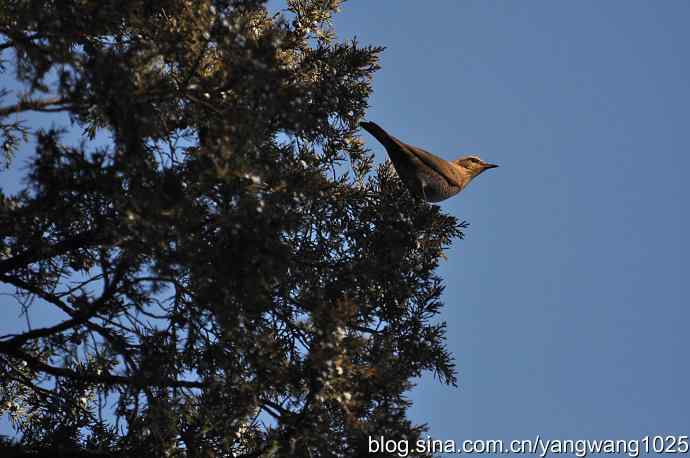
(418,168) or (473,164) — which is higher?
(473,164)

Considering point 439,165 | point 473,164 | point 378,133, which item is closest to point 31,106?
point 378,133

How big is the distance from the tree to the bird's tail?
2.68 ft

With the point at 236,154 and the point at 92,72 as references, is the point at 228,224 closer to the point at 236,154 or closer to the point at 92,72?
the point at 236,154

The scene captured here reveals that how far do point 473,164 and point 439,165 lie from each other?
5.81ft

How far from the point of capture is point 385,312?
18.5ft

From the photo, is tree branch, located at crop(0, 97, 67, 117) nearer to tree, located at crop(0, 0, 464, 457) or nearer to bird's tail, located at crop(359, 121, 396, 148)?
tree, located at crop(0, 0, 464, 457)

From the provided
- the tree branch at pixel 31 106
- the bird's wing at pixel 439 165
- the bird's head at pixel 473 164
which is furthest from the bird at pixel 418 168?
the tree branch at pixel 31 106

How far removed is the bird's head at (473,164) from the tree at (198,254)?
320cm

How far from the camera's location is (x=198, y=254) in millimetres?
3898

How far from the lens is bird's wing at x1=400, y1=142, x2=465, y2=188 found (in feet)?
22.0

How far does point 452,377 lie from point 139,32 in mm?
3623

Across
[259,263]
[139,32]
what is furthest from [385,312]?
[139,32]

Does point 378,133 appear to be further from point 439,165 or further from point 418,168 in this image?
point 439,165

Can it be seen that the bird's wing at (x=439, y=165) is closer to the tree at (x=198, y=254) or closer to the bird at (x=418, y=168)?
the bird at (x=418, y=168)
